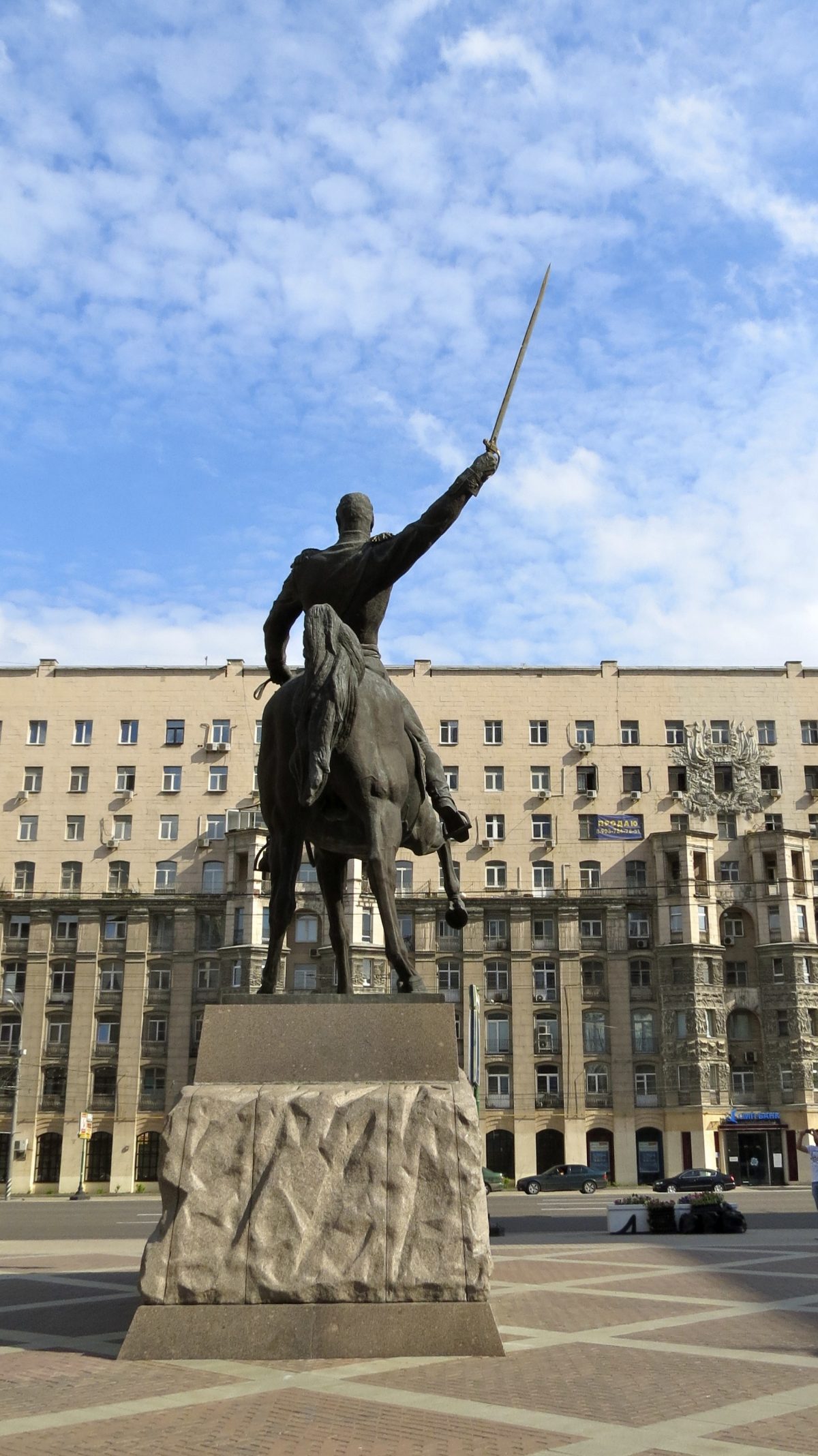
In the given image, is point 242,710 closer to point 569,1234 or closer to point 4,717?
point 4,717

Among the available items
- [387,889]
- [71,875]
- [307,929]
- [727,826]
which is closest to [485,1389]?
[387,889]

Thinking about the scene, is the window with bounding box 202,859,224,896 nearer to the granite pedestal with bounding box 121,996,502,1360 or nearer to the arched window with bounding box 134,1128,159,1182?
the arched window with bounding box 134,1128,159,1182

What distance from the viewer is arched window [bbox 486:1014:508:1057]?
62594 mm

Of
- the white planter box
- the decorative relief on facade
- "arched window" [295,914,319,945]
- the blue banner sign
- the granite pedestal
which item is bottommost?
the white planter box

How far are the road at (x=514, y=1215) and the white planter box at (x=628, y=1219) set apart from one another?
1036 millimetres

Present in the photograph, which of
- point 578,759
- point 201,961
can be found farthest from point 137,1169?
point 578,759

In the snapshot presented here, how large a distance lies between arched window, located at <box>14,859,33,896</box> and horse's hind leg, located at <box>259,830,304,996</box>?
60257 millimetres

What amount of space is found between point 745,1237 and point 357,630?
14.8m

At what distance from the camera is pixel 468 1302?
7469mm

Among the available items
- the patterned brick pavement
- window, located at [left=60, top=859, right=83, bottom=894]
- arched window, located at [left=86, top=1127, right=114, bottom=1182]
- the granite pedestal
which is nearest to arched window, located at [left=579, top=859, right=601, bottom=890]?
window, located at [left=60, top=859, right=83, bottom=894]

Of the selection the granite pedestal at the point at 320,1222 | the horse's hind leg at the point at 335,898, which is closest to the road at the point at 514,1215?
the horse's hind leg at the point at 335,898

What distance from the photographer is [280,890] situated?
31.2 feet

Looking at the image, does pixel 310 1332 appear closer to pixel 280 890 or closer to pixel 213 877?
pixel 280 890

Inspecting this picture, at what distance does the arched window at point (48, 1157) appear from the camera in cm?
6053
